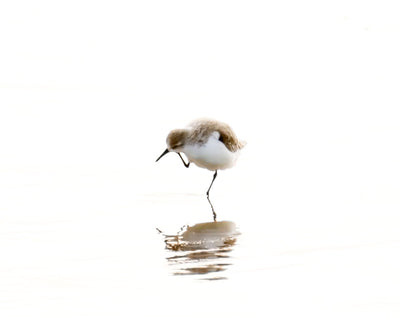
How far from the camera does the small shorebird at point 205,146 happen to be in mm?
9164

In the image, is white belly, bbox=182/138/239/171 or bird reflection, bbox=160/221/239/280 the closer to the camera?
bird reflection, bbox=160/221/239/280

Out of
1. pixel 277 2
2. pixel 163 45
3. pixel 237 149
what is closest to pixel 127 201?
pixel 237 149

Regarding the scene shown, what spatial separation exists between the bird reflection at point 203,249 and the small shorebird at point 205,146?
109 cm

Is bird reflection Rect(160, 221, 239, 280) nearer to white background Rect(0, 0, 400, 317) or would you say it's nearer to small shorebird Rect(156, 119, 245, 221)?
white background Rect(0, 0, 400, 317)

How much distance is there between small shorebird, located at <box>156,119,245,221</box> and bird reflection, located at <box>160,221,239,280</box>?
3.58 ft

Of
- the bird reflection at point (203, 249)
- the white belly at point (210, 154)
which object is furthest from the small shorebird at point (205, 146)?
the bird reflection at point (203, 249)

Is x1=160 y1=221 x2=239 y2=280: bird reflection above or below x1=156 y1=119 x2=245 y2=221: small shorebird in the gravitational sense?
below

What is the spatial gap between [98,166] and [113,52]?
542 centimetres

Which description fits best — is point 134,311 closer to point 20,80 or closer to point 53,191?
point 53,191

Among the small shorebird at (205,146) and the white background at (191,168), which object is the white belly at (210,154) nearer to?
the small shorebird at (205,146)

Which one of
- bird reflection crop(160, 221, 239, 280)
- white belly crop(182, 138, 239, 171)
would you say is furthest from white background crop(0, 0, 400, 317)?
white belly crop(182, 138, 239, 171)

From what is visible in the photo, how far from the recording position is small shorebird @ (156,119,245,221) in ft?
30.1

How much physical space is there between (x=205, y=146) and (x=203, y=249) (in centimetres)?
190

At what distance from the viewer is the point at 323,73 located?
44.9 feet
